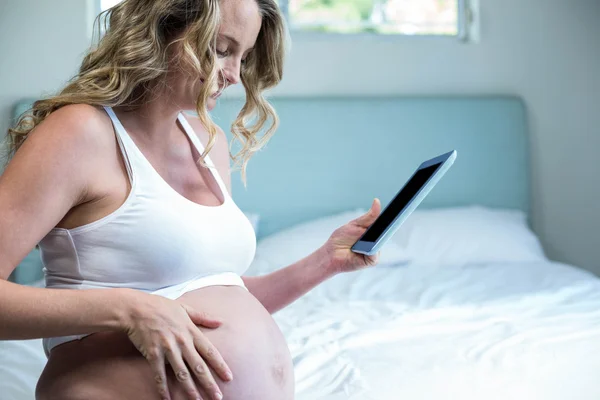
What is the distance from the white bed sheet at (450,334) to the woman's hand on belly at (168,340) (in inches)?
17.1

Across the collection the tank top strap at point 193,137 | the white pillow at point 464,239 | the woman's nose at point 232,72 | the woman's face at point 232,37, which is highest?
the woman's face at point 232,37

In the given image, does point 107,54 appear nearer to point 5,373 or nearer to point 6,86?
point 5,373

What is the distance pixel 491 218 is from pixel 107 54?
2.21 meters

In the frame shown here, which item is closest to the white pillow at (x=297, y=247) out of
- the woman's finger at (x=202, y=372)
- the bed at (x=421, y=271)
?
the bed at (x=421, y=271)

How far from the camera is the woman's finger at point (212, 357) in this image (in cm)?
90

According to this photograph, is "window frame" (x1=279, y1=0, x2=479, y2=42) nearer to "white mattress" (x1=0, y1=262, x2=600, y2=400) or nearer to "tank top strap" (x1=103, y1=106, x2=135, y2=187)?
"white mattress" (x1=0, y1=262, x2=600, y2=400)

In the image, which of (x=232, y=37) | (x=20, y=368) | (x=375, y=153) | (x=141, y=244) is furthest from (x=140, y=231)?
(x=375, y=153)

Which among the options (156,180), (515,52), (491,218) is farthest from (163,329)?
(515,52)

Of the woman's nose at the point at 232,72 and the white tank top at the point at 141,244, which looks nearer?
the white tank top at the point at 141,244

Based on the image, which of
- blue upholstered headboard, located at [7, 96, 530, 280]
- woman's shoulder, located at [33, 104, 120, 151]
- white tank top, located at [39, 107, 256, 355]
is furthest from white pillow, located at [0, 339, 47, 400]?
blue upholstered headboard, located at [7, 96, 530, 280]

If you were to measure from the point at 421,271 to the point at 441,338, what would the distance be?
0.87 m

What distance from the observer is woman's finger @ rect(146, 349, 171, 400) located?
0.85 m

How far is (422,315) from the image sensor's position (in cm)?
192

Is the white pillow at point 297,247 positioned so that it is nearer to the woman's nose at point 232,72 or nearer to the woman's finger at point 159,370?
the woman's nose at point 232,72
